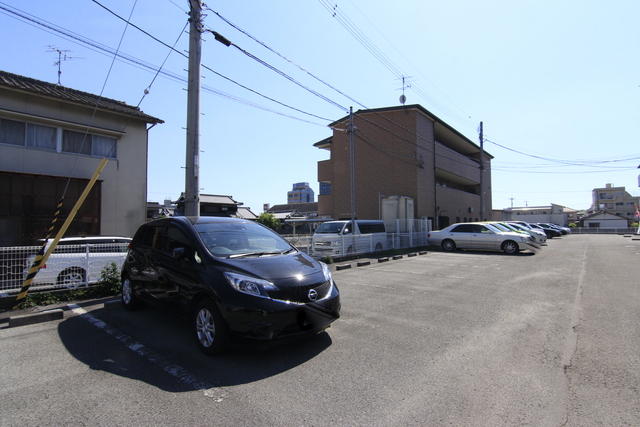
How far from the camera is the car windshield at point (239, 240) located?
437 cm

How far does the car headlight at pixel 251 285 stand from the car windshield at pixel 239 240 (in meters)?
0.57

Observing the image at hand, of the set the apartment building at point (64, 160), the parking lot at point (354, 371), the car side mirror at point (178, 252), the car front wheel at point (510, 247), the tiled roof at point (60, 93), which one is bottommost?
the parking lot at point (354, 371)

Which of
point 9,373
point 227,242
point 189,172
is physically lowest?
point 9,373

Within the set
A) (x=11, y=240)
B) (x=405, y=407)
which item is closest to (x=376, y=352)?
(x=405, y=407)

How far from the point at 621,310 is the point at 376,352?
4.77 metres

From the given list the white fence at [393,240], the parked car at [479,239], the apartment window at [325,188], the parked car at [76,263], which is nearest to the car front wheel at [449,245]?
the parked car at [479,239]

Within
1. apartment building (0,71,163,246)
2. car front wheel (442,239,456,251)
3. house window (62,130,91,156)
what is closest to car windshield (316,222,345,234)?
car front wheel (442,239,456,251)

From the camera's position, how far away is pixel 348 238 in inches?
520

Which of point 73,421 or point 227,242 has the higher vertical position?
point 227,242

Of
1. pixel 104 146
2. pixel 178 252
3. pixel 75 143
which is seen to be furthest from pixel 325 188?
pixel 178 252

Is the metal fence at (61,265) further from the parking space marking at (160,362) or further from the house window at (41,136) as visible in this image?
the house window at (41,136)

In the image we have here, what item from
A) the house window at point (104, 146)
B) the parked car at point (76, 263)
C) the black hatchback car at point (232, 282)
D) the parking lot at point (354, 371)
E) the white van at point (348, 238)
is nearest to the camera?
the parking lot at point (354, 371)

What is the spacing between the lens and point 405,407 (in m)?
2.73

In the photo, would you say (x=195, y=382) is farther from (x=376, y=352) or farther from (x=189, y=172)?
(x=189, y=172)
